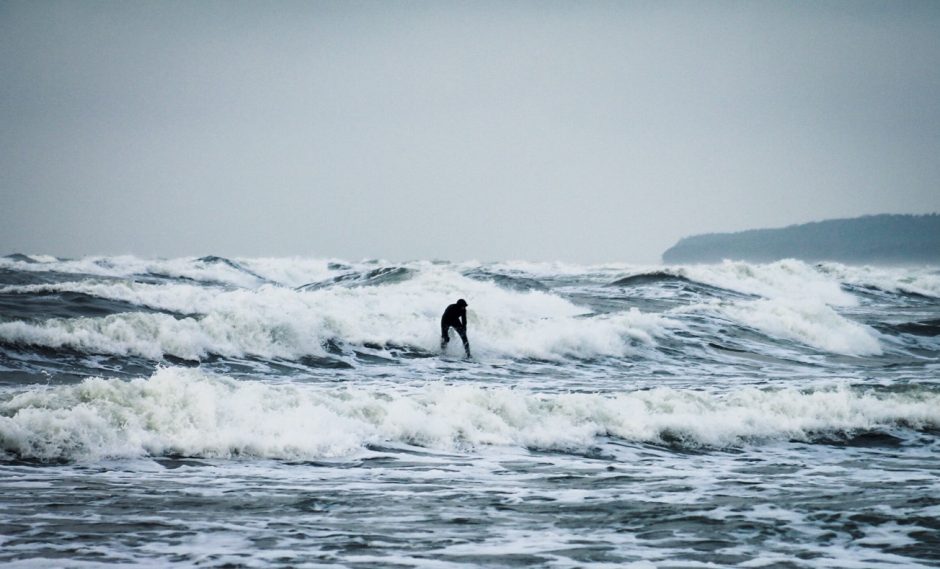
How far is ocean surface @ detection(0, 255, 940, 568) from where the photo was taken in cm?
691

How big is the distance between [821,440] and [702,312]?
18.0m

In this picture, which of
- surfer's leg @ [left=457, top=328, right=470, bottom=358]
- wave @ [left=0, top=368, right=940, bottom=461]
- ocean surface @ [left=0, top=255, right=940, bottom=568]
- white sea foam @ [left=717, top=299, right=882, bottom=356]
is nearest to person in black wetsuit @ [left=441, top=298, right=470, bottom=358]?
surfer's leg @ [left=457, top=328, right=470, bottom=358]

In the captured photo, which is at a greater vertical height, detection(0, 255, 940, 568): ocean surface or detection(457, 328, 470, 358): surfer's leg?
detection(457, 328, 470, 358): surfer's leg

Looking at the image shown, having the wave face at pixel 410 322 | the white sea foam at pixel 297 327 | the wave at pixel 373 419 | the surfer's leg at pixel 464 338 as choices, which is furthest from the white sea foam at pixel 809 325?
the wave at pixel 373 419

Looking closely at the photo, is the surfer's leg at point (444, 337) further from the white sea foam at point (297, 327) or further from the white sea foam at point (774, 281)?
the white sea foam at point (774, 281)

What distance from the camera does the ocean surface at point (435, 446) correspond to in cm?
691

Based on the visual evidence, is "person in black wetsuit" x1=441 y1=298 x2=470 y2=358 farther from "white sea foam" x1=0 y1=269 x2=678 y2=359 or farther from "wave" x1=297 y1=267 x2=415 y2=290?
"wave" x1=297 y1=267 x2=415 y2=290

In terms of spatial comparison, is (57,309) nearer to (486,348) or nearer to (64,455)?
(486,348)

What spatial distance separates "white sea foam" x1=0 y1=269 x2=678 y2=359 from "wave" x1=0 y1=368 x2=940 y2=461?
7.30 meters

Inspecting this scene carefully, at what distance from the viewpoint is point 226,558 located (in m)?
6.39

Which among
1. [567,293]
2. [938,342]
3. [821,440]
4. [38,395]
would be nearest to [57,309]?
[38,395]

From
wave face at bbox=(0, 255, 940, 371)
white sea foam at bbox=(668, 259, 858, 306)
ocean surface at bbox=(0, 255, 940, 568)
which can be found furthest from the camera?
white sea foam at bbox=(668, 259, 858, 306)

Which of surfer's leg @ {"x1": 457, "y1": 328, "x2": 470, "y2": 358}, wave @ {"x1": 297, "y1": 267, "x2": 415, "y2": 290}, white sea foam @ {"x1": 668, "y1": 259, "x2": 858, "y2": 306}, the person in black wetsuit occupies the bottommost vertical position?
surfer's leg @ {"x1": 457, "y1": 328, "x2": 470, "y2": 358}

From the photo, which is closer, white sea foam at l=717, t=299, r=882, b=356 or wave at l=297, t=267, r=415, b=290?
white sea foam at l=717, t=299, r=882, b=356
